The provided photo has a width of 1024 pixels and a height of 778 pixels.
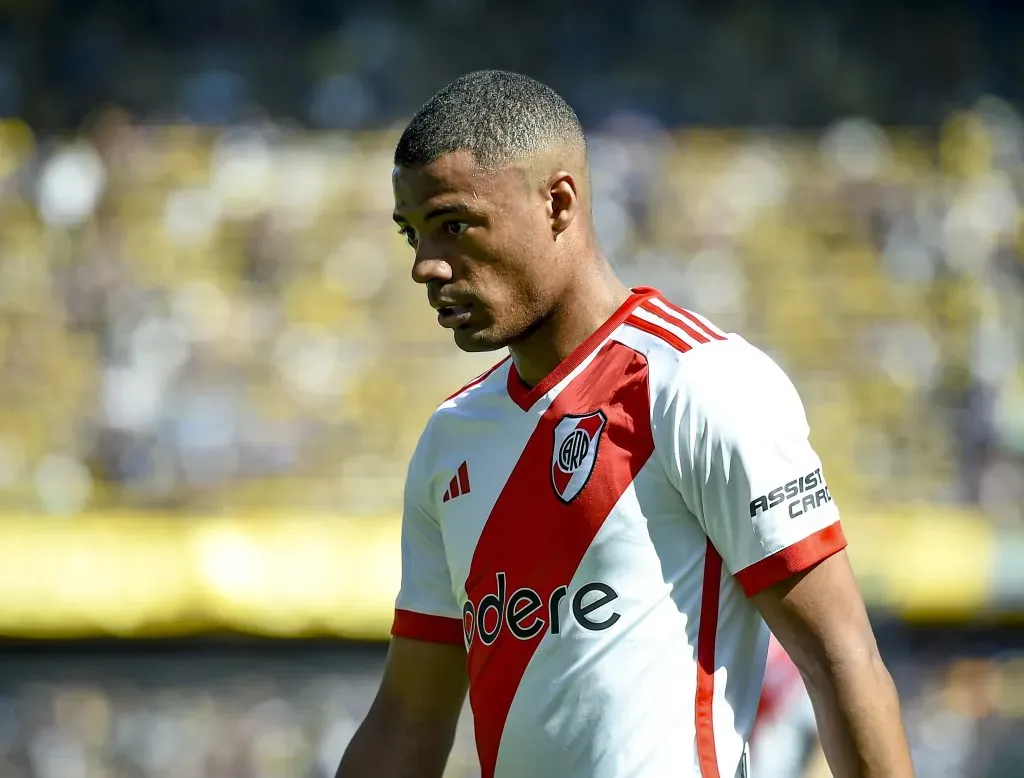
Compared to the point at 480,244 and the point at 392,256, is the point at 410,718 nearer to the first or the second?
the point at 480,244

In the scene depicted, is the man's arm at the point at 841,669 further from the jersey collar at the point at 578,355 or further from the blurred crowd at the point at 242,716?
the blurred crowd at the point at 242,716


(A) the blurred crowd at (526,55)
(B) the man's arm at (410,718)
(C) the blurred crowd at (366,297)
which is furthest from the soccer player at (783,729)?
(A) the blurred crowd at (526,55)

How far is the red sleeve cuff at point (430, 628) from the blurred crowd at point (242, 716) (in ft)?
14.1

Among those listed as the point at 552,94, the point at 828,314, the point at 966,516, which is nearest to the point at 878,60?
the point at 828,314

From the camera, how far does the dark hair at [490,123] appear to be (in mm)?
2252

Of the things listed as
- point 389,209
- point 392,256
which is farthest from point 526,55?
point 392,256

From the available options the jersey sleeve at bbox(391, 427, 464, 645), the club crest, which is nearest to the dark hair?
the club crest

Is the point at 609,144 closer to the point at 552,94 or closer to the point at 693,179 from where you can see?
the point at 693,179

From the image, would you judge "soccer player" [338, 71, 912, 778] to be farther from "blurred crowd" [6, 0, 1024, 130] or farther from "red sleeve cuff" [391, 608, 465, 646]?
"blurred crowd" [6, 0, 1024, 130]

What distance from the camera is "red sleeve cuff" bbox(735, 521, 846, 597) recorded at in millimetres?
2008

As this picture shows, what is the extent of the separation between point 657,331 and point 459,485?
46 cm

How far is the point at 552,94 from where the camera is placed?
2.38 metres

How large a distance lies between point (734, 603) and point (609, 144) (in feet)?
23.1

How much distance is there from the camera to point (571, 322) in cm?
234
